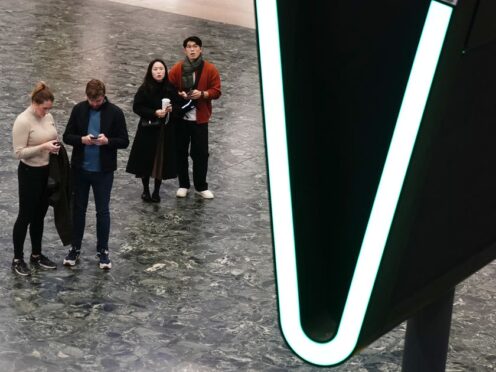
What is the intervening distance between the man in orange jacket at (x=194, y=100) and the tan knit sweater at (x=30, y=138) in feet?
6.50

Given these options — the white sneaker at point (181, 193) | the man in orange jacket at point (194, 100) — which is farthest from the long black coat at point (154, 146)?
the white sneaker at point (181, 193)

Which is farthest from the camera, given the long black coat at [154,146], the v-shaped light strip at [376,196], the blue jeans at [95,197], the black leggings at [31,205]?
the long black coat at [154,146]

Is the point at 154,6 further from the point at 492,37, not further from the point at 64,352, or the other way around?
the point at 492,37

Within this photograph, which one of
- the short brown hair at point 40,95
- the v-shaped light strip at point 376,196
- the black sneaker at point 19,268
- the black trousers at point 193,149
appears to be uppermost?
the v-shaped light strip at point 376,196

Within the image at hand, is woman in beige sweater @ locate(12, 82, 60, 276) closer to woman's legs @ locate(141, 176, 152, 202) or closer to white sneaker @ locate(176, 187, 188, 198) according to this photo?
woman's legs @ locate(141, 176, 152, 202)

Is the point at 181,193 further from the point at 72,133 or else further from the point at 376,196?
the point at 376,196

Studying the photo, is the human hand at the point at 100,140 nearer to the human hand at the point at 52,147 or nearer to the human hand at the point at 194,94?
the human hand at the point at 52,147

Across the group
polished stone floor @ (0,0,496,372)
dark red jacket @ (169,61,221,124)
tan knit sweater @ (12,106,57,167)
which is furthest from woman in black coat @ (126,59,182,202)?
tan knit sweater @ (12,106,57,167)

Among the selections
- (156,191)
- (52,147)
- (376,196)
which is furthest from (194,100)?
(376,196)

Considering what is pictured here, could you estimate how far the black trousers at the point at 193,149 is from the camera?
9703 millimetres

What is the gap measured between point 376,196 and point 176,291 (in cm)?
607

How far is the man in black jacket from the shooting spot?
307 inches

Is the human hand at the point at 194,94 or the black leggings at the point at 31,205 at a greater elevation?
the human hand at the point at 194,94

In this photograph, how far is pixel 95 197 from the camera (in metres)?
8.03
